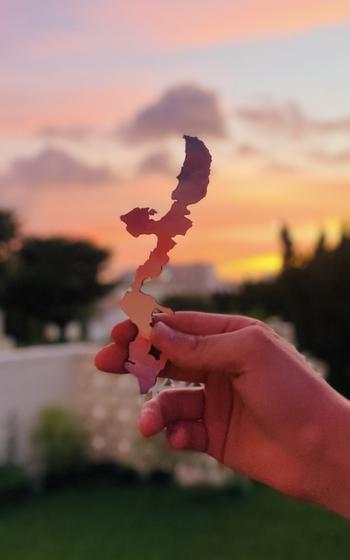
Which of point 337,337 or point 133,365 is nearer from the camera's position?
point 133,365

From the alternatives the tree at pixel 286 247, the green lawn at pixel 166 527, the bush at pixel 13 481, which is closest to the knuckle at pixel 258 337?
the green lawn at pixel 166 527

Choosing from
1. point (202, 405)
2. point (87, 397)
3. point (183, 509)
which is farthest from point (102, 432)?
point (202, 405)

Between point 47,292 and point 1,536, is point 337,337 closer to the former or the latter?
point 1,536

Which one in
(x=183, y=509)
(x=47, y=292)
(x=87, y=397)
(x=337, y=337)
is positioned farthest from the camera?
(x=47, y=292)

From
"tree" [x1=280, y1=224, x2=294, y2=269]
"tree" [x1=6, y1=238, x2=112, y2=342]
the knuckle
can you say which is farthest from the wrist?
"tree" [x1=6, y1=238, x2=112, y2=342]

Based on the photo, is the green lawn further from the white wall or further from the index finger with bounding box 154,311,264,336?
the index finger with bounding box 154,311,264,336
